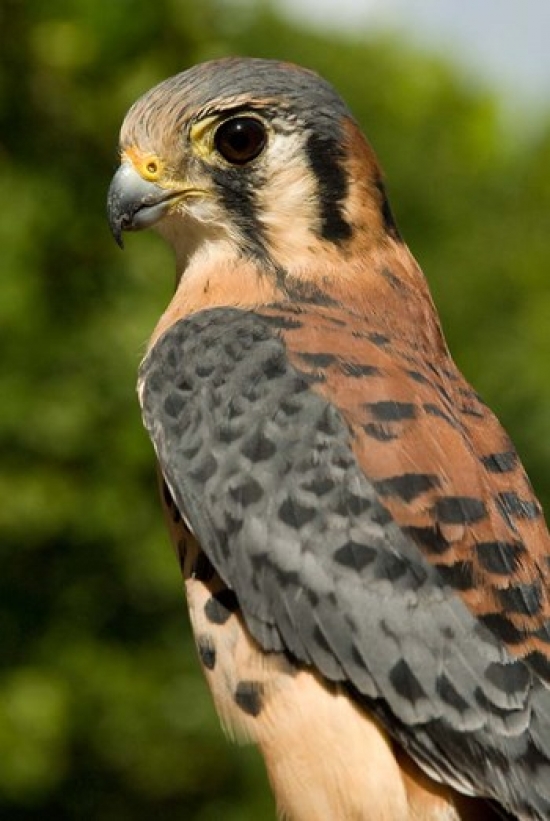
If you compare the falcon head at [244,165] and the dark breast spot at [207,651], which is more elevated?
the falcon head at [244,165]

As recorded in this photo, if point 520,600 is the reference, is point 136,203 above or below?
above

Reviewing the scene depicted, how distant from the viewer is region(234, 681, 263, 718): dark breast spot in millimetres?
3283

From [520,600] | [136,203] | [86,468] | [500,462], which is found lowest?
[86,468]

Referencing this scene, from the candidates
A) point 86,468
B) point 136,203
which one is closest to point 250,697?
point 136,203

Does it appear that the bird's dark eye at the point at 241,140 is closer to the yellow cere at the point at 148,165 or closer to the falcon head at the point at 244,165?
the falcon head at the point at 244,165

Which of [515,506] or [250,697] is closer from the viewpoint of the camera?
[250,697]

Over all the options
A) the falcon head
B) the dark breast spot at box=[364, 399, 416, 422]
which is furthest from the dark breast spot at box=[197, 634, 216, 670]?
the falcon head

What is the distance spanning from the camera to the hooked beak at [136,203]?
153 inches

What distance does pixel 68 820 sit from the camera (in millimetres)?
6738

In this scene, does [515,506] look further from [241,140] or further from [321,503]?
[241,140]

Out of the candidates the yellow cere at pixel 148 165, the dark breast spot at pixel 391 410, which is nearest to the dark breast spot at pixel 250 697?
the dark breast spot at pixel 391 410

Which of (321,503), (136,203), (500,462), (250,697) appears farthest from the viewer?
(136,203)

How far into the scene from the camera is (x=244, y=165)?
3949mm

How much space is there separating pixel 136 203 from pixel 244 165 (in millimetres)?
270
